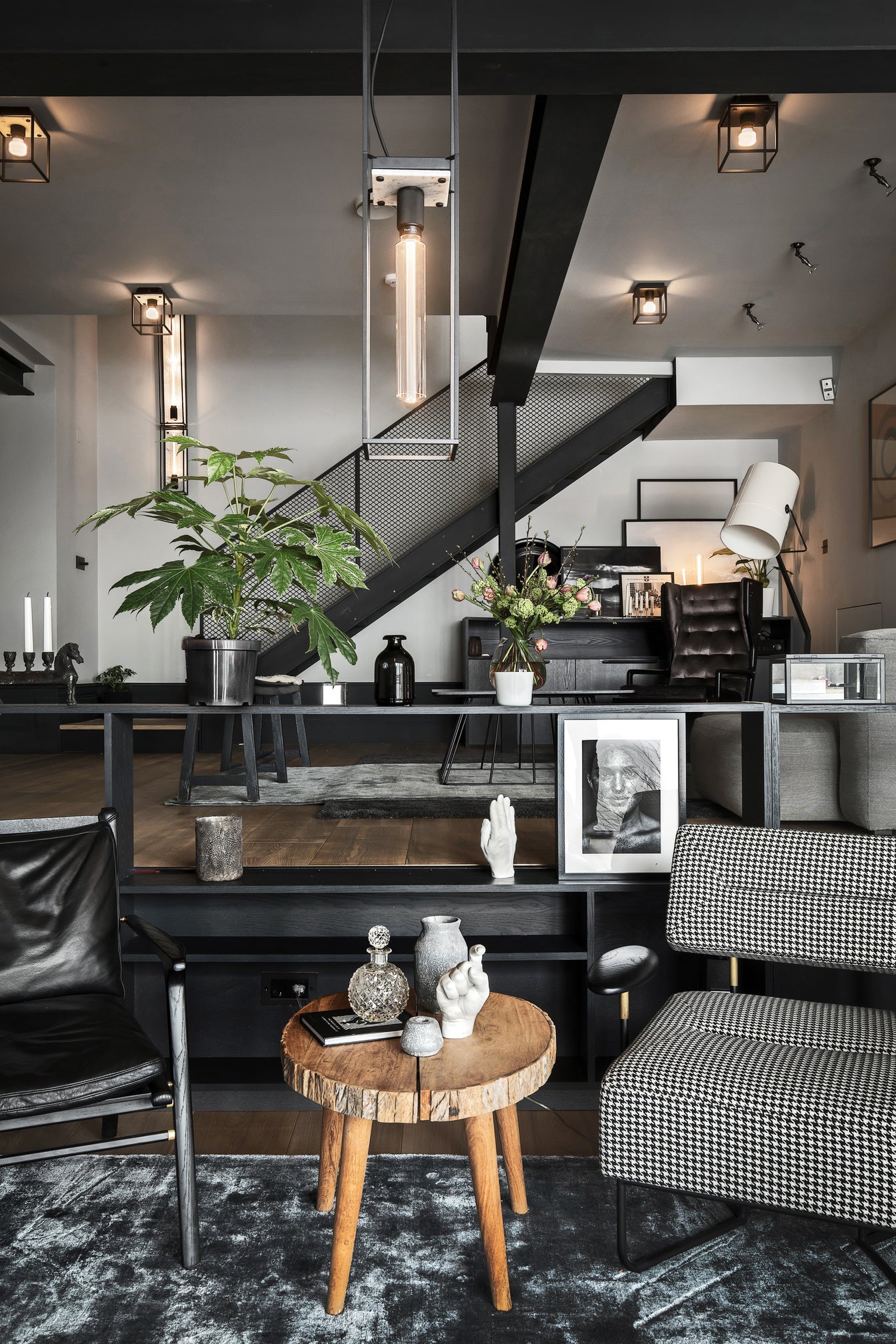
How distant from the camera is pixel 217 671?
95.6 inches

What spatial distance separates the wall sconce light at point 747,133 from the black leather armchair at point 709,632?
2.43 metres

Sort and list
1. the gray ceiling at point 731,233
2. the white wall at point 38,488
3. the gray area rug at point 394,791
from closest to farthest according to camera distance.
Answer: the gray ceiling at point 731,233
the gray area rug at point 394,791
the white wall at point 38,488

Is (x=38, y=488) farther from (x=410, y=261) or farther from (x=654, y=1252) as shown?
(x=654, y=1252)

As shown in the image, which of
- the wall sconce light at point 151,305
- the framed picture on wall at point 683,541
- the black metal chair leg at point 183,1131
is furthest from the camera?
the framed picture on wall at point 683,541

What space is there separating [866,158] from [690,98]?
1.04 meters

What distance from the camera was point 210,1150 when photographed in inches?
86.9

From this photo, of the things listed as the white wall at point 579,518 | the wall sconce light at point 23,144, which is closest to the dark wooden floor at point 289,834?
the wall sconce light at point 23,144

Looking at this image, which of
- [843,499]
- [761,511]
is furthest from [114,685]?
[843,499]

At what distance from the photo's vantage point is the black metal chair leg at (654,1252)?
165cm

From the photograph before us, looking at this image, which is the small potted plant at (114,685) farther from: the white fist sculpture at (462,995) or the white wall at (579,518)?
the white fist sculpture at (462,995)

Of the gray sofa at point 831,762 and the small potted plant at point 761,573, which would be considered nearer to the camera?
the gray sofa at point 831,762

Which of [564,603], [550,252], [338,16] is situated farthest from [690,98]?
[564,603]

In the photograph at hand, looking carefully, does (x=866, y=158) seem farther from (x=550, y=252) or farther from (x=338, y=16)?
(x=338, y=16)

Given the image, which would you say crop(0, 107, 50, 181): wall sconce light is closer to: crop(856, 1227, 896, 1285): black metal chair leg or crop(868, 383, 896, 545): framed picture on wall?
crop(856, 1227, 896, 1285): black metal chair leg
